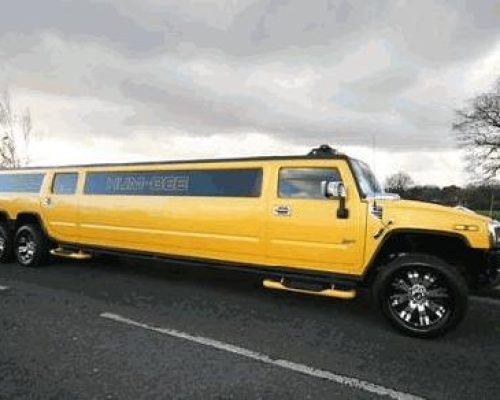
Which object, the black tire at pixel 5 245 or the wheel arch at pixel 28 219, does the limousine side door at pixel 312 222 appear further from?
Result: the black tire at pixel 5 245

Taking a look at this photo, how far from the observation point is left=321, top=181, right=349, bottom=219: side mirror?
247 inches

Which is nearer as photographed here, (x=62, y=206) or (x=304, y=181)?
(x=304, y=181)

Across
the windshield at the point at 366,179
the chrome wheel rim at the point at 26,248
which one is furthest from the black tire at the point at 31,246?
the windshield at the point at 366,179

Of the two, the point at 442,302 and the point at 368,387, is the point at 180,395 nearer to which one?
the point at 368,387

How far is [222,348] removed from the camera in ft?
17.2

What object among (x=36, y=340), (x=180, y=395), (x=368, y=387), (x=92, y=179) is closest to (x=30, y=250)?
(x=92, y=179)

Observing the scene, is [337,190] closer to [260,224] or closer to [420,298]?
[260,224]

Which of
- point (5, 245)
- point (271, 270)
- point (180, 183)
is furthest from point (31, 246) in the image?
point (271, 270)

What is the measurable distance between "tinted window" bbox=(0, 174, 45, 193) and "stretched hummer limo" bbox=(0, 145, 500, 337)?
4.41ft

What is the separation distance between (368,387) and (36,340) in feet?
10.6

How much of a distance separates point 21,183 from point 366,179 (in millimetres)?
6917

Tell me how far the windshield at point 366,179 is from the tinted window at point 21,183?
617cm

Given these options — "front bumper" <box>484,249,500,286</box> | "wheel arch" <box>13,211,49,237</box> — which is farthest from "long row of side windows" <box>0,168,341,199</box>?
"front bumper" <box>484,249,500,286</box>

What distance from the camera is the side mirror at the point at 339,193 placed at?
6266 mm
